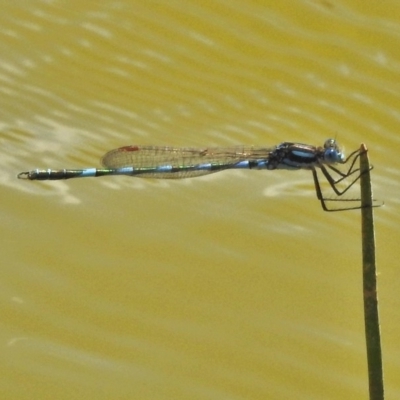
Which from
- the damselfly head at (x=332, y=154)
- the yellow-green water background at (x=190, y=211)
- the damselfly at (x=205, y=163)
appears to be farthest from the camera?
the damselfly at (x=205, y=163)

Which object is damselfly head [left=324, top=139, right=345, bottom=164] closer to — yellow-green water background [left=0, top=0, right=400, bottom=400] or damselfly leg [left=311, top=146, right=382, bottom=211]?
damselfly leg [left=311, top=146, right=382, bottom=211]

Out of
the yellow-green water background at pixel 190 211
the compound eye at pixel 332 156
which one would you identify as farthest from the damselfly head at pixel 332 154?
the yellow-green water background at pixel 190 211

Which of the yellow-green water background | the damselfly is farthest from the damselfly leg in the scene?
the yellow-green water background

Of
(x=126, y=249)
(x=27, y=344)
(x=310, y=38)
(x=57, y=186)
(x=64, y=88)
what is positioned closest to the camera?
(x=27, y=344)

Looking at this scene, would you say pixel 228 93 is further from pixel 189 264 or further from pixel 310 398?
pixel 310 398

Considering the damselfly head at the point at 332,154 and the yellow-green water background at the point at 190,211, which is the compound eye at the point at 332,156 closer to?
the damselfly head at the point at 332,154

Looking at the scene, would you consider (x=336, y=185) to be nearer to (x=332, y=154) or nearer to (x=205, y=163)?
(x=332, y=154)

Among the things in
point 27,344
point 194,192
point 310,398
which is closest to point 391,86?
point 194,192
